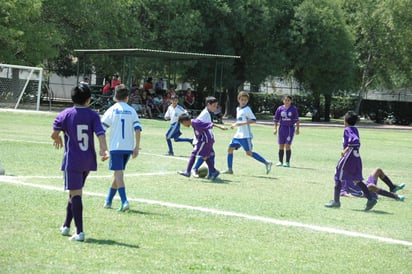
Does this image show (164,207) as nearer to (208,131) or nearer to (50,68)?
(208,131)

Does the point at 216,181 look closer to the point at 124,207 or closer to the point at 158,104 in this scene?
the point at 124,207

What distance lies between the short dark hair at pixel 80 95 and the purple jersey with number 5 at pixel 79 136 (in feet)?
0.34

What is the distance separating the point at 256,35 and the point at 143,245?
4065 centimetres

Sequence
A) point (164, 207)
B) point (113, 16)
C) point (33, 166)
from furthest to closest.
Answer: point (113, 16) → point (33, 166) → point (164, 207)

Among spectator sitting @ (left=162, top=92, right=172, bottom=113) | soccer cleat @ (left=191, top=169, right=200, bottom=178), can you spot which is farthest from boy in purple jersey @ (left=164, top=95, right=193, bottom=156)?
spectator sitting @ (left=162, top=92, right=172, bottom=113)

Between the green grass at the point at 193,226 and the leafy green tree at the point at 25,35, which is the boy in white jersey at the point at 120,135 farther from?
the leafy green tree at the point at 25,35

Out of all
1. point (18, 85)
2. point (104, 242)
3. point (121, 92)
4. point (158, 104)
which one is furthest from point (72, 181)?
point (158, 104)

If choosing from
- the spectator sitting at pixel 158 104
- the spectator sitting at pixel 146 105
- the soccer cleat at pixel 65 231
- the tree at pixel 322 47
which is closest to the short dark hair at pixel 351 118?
the soccer cleat at pixel 65 231

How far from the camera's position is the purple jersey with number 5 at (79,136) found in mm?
8031

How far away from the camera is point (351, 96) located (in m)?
64.2

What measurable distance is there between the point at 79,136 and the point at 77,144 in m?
0.09

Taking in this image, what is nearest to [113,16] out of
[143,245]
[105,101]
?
[105,101]

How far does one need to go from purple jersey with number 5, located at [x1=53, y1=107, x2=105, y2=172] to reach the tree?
41520 mm

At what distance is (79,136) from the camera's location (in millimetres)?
8031
